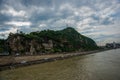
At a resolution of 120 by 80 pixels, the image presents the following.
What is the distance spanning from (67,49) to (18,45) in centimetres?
4452

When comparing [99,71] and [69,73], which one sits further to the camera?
[69,73]

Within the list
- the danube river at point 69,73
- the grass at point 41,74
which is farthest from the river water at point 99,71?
the grass at point 41,74

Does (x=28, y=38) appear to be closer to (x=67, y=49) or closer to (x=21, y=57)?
(x=21, y=57)

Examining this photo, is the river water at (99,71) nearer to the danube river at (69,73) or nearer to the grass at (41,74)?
the danube river at (69,73)

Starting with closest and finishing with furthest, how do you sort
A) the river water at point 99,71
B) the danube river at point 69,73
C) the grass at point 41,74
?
the river water at point 99,71 → the danube river at point 69,73 → the grass at point 41,74

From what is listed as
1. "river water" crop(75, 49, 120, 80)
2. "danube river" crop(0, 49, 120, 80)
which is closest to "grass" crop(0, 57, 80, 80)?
"danube river" crop(0, 49, 120, 80)

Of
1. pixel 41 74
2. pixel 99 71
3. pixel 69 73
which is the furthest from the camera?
pixel 41 74

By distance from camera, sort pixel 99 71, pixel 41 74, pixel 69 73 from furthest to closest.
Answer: pixel 41 74, pixel 69 73, pixel 99 71

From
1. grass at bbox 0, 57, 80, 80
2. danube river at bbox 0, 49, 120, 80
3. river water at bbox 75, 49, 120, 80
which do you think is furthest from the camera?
grass at bbox 0, 57, 80, 80

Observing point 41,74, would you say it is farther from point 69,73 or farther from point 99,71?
point 99,71

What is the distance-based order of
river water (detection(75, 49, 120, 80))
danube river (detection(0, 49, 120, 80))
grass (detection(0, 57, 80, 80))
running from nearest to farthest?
river water (detection(75, 49, 120, 80)), danube river (detection(0, 49, 120, 80)), grass (detection(0, 57, 80, 80))

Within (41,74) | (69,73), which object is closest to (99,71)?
(69,73)

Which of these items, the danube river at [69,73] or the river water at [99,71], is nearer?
the river water at [99,71]

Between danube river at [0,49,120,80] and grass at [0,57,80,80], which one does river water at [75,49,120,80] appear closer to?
danube river at [0,49,120,80]
